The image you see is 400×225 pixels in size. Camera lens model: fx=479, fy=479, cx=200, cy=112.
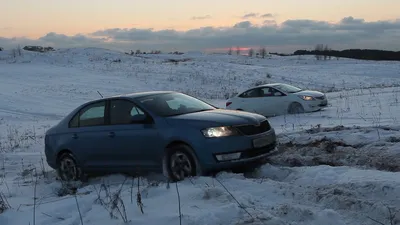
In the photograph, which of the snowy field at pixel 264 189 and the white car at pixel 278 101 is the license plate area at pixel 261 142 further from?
the white car at pixel 278 101

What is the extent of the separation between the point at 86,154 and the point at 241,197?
148 inches

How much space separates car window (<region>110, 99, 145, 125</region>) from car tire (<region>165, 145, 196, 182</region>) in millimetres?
905

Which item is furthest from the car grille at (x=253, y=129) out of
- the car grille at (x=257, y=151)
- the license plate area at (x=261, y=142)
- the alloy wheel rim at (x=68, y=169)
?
the alloy wheel rim at (x=68, y=169)

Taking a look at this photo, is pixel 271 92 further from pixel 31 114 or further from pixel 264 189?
pixel 264 189

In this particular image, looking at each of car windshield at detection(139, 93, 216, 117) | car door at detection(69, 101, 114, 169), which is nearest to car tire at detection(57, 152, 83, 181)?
car door at detection(69, 101, 114, 169)

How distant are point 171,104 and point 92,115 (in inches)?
59.7

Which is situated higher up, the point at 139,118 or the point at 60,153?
the point at 139,118

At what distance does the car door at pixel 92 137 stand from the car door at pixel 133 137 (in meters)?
0.20

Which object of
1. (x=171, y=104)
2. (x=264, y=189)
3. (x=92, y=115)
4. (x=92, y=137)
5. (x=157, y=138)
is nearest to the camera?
(x=264, y=189)

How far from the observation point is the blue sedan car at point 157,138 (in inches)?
269

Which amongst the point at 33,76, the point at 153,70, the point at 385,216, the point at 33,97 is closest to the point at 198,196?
the point at 385,216

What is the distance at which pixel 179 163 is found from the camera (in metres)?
7.05

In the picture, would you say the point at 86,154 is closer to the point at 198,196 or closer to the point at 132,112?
the point at 132,112

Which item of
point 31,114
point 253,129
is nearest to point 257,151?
point 253,129
